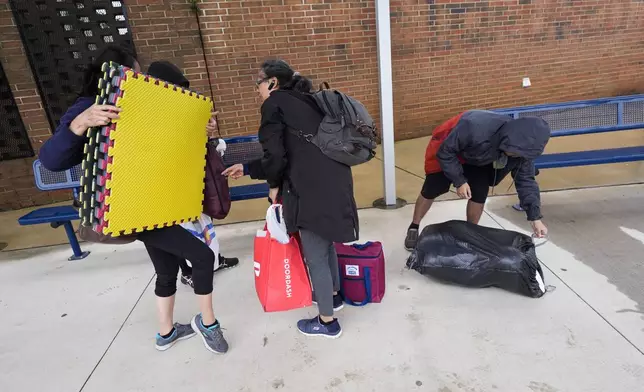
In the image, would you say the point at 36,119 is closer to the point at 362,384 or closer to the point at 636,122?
the point at 362,384

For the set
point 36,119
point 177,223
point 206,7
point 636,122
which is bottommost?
point 636,122

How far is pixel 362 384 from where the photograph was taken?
1.78m

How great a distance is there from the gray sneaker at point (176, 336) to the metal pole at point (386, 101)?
2.24 meters

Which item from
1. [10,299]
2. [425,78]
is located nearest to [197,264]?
[10,299]

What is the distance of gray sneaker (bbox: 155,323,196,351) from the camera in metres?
2.10

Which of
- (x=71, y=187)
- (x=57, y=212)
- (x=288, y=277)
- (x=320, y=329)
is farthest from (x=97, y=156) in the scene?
(x=71, y=187)

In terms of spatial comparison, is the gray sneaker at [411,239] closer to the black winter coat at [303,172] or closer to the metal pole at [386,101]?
the metal pole at [386,101]

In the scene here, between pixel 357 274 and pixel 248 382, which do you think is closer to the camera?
pixel 248 382

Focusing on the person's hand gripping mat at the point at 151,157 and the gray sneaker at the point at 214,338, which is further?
the gray sneaker at the point at 214,338

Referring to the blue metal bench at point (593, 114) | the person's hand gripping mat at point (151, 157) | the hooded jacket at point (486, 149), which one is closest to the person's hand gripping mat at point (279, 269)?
the person's hand gripping mat at point (151, 157)

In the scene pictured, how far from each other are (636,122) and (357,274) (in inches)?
132

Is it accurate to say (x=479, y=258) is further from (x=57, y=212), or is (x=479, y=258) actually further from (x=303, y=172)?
(x=57, y=212)

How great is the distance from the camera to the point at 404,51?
573 cm

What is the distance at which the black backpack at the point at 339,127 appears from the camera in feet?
5.48
